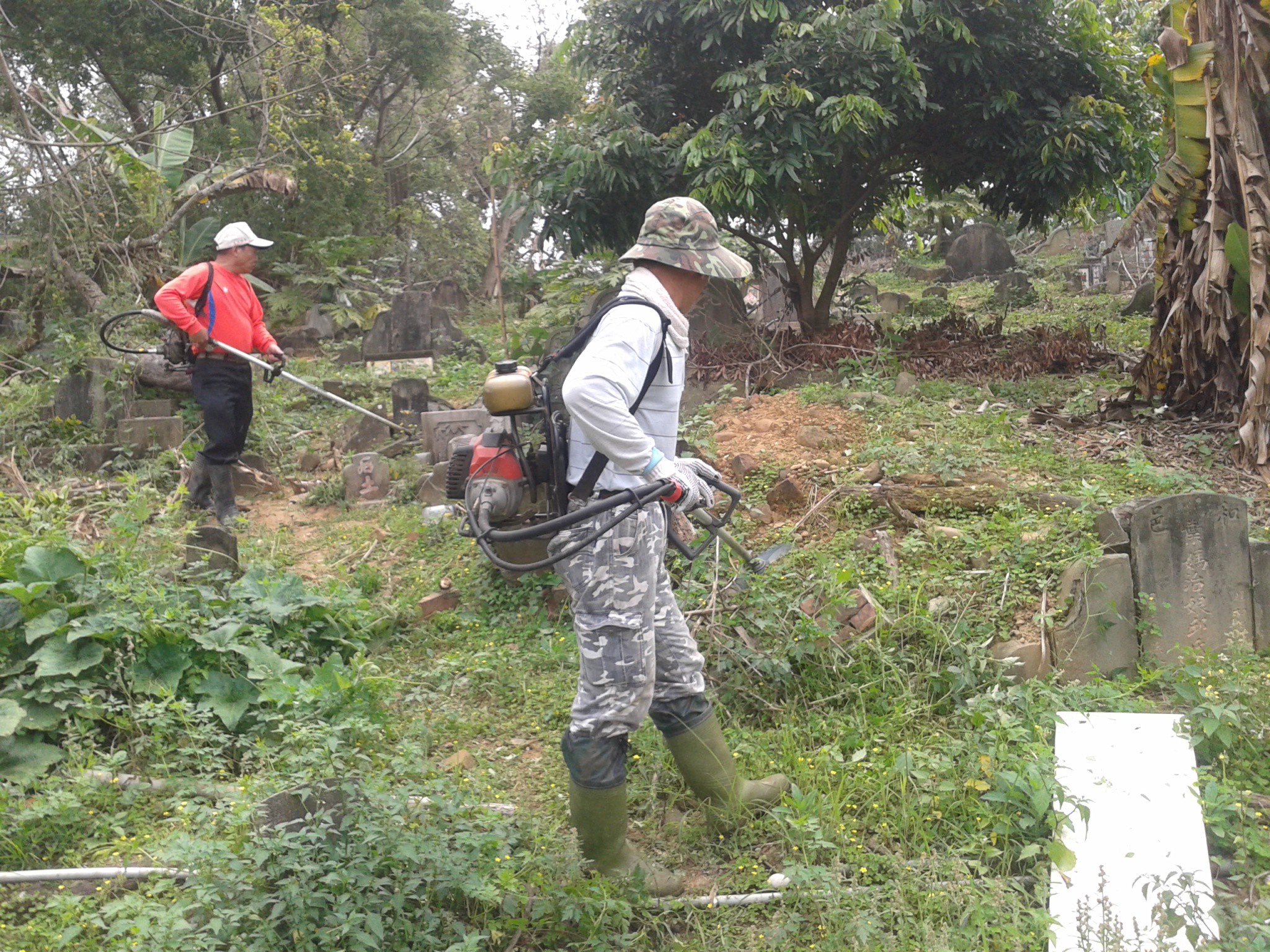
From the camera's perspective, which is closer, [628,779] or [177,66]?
[628,779]

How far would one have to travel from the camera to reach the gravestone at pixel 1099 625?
419 centimetres

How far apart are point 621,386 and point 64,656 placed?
2.63m

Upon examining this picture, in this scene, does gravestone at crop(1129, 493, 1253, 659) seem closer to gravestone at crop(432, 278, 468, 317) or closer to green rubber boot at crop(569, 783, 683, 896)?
green rubber boot at crop(569, 783, 683, 896)

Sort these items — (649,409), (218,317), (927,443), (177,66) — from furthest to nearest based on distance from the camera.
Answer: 1. (177,66)
2. (218,317)
3. (927,443)
4. (649,409)

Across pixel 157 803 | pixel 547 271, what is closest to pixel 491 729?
pixel 157 803

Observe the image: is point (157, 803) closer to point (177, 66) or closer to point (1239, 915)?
point (1239, 915)

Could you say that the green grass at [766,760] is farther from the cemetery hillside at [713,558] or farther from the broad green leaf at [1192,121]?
the broad green leaf at [1192,121]

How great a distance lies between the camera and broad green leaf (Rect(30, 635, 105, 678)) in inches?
160

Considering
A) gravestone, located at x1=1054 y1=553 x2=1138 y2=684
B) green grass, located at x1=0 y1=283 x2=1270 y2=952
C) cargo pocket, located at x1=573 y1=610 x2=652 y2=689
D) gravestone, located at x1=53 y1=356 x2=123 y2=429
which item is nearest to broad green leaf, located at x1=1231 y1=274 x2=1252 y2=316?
green grass, located at x1=0 y1=283 x2=1270 y2=952

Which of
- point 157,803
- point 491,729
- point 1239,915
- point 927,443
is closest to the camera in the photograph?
point 1239,915

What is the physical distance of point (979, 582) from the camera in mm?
4559

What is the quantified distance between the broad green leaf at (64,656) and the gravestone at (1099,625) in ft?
12.4

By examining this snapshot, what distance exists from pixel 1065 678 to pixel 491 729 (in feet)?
7.60

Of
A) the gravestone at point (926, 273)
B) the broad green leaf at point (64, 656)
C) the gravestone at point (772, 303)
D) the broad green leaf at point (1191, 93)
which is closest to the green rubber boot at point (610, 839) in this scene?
the broad green leaf at point (64, 656)
